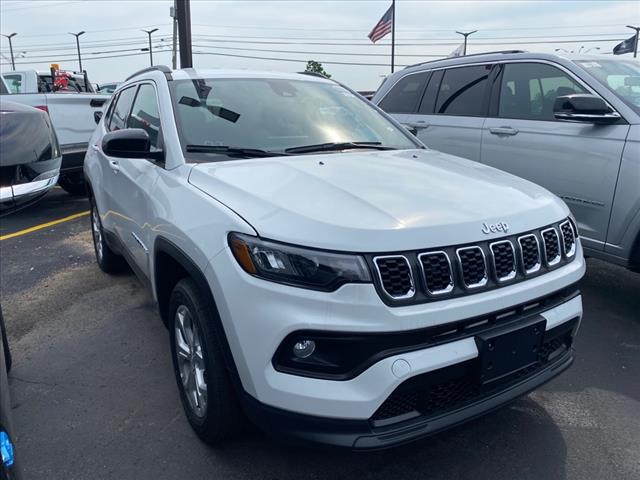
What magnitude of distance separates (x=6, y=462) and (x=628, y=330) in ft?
12.5

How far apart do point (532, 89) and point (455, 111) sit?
831 mm

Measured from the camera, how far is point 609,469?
2445 mm

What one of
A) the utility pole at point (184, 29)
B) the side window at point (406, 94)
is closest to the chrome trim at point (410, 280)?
the side window at point (406, 94)

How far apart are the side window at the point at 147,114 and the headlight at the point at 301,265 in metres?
1.48

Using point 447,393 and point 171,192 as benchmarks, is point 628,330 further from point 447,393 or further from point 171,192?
point 171,192

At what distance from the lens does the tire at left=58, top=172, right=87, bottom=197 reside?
854 cm

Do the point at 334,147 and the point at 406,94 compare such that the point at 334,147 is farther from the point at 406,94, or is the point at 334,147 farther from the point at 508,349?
the point at 406,94

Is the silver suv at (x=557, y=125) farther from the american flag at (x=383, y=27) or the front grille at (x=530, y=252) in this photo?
the american flag at (x=383, y=27)

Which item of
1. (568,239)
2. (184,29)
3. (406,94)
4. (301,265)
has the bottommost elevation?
(568,239)

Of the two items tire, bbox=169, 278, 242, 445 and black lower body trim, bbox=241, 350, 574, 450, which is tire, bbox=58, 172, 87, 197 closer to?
tire, bbox=169, 278, 242, 445

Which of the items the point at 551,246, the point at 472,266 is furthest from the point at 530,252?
the point at 472,266

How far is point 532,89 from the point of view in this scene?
15.5 ft

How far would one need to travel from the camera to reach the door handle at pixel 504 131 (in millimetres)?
4724

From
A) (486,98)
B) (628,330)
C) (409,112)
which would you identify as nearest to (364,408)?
(628,330)
